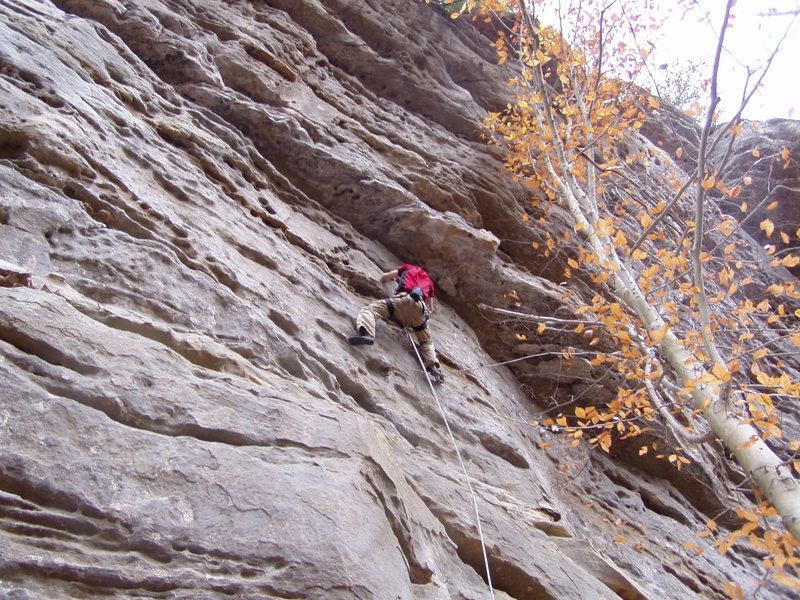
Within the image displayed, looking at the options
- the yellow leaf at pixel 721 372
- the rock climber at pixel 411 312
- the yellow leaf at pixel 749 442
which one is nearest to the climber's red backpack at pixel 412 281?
the rock climber at pixel 411 312

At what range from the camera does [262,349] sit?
5359mm

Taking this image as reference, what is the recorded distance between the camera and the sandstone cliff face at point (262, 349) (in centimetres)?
316

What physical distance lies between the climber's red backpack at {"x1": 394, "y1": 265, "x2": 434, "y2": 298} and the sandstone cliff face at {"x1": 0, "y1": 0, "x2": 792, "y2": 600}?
437mm

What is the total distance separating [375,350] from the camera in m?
7.16

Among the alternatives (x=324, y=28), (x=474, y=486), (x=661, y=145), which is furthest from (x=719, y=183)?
(x=661, y=145)

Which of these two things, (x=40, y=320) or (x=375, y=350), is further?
(x=375, y=350)

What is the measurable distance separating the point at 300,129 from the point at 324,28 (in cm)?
474

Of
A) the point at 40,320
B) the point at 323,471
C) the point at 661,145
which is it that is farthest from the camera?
the point at 661,145

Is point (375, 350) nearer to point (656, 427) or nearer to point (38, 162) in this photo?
point (38, 162)

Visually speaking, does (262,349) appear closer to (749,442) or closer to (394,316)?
(394,316)

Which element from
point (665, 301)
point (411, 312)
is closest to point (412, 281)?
point (411, 312)

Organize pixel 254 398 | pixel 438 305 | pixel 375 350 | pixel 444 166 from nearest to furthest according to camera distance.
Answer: pixel 254 398, pixel 375 350, pixel 438 305, pixel 444 166

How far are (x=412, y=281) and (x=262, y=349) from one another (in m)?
3.53

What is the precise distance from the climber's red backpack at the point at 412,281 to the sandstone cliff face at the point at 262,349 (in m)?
0.44
